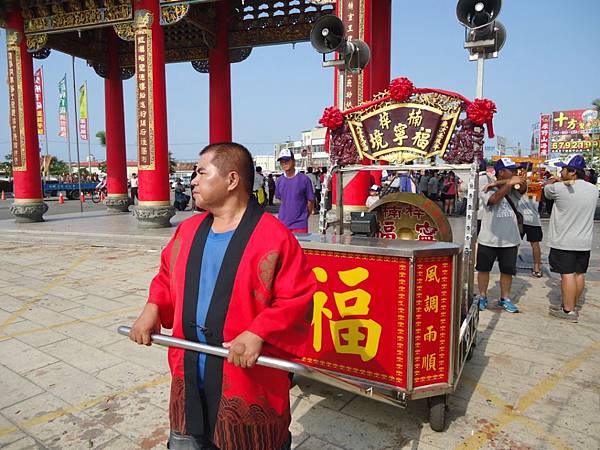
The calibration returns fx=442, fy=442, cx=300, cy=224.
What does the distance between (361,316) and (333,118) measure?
170cm

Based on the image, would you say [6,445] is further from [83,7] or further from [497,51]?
[83,7]

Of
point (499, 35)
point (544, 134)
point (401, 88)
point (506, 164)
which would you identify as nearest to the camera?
point (401, 88)

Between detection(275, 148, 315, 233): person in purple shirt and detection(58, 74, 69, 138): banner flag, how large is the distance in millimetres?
16851

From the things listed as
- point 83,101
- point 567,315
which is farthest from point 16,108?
point 567,315

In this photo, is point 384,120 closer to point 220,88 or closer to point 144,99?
point 144,99

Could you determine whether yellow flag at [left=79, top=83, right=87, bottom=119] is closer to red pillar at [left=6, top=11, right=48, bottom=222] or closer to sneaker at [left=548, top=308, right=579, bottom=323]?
red pillar at [left=6, top=11, right=48, bottom=222]

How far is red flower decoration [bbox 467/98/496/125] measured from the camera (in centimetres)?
302

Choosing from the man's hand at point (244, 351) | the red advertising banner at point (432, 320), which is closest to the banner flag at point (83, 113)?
the red advertising banner at point (432, 320)

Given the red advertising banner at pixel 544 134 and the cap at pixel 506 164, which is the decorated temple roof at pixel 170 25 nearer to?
the cap at pixel 506 164

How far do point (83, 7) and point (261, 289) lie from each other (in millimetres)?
12942

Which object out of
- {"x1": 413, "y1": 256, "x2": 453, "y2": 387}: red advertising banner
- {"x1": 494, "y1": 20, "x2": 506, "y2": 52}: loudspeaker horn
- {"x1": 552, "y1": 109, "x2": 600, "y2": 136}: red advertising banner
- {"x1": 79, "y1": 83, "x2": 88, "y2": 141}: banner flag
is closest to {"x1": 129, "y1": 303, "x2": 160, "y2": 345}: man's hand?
{"x1": 413, "y1": 256, "x2": 453, "y2": 387}: red advertising banner

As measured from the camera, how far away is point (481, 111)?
9.94 ft

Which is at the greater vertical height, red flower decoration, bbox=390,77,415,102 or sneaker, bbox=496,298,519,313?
red flower decoration, bbox=390,77,415,102

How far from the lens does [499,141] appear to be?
53.2 metres
